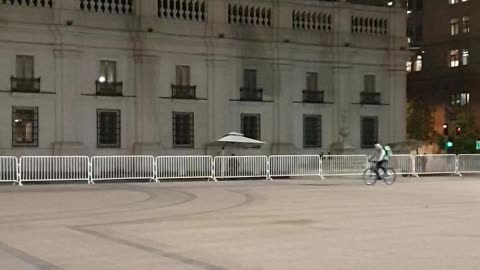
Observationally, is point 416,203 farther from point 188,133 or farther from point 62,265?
point 188,133

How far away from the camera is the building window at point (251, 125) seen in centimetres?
4672

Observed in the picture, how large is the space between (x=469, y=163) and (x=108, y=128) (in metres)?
20.4

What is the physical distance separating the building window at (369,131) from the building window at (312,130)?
344 centimetres

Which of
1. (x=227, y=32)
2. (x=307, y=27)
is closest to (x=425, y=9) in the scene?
(x=307, y=27)

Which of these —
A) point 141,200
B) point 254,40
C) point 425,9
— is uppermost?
point 425,9

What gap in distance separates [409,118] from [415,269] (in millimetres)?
58222

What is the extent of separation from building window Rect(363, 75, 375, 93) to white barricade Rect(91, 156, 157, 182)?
71.7 ft

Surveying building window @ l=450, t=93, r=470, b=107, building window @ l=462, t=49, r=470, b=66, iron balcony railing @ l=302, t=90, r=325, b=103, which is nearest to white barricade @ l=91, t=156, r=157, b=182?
iron balcony railing @ l=302, t=90, r=325, b=103

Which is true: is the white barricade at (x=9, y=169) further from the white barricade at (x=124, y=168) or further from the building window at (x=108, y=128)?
the building window at (x=108, y=128)

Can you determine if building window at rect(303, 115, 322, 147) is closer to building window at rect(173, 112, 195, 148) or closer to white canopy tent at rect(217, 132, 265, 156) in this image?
white canopy tent at rect(217, 132, 265, 156)

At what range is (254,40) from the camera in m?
46.8

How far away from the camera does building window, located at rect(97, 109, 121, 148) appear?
4206 centimetres

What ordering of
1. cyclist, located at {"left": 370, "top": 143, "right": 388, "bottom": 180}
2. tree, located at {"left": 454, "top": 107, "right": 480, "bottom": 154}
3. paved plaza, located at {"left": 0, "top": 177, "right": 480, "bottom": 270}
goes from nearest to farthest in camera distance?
paved plaza, located at {"left": 0, "top": 177, "right": 480, "bottom": 270}
cyclist, located at {"left": 370, "top": 143, "right": 388, "bottom": 180}
tree, located at {"left": 454, "top": 107, "right": 480, "bottom": 154}

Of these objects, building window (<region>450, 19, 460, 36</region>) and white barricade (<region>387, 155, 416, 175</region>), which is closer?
white barricade (<region>387, 155, 416, 175</region>)
